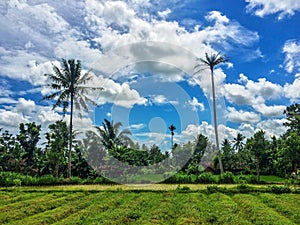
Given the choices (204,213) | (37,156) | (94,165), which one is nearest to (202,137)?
(94,165)

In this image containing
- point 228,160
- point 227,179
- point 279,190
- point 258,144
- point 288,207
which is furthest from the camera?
point 228,160

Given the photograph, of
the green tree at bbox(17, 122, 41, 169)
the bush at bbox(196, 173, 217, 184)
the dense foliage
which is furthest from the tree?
the green tree at bbox(17, 122, 41, 169)

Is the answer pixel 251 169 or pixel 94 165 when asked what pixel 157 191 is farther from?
pixel 251 169

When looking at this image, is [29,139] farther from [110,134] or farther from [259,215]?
[259,215]

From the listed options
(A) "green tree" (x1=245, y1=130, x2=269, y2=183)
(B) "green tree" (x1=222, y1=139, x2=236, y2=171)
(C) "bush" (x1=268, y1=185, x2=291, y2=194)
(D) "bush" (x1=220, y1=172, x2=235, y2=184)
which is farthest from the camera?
(B) "green tree" (x1=222, y1=139, x2=236, y2=171)

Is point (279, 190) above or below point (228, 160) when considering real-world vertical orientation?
below

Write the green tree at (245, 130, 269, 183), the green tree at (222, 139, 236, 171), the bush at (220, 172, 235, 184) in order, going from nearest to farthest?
the bush at (220, 172, 235, 184)
the green tree at (245, 130, 269, 183)
the green tree at (222, 139, 236, 171)

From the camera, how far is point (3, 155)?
3816 centimetres

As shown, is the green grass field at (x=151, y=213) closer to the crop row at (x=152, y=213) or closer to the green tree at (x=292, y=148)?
the crop row at (x=152, y=213)

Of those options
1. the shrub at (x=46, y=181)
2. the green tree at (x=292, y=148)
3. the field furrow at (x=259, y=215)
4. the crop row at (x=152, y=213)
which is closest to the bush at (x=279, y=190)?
the crop row at (x=152, y=213)

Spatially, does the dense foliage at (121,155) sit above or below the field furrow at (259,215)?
above

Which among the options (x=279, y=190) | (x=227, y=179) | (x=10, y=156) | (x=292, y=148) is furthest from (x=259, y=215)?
(x=10, y=156)

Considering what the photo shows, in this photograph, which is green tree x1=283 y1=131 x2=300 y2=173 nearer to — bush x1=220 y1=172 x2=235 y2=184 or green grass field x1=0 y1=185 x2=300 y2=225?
bush x1=220 y1=172 x2=235 y2=184

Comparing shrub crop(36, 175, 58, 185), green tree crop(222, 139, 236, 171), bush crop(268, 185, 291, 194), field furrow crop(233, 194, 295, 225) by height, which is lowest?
field furrow crop(233, 194, 295, 225)
